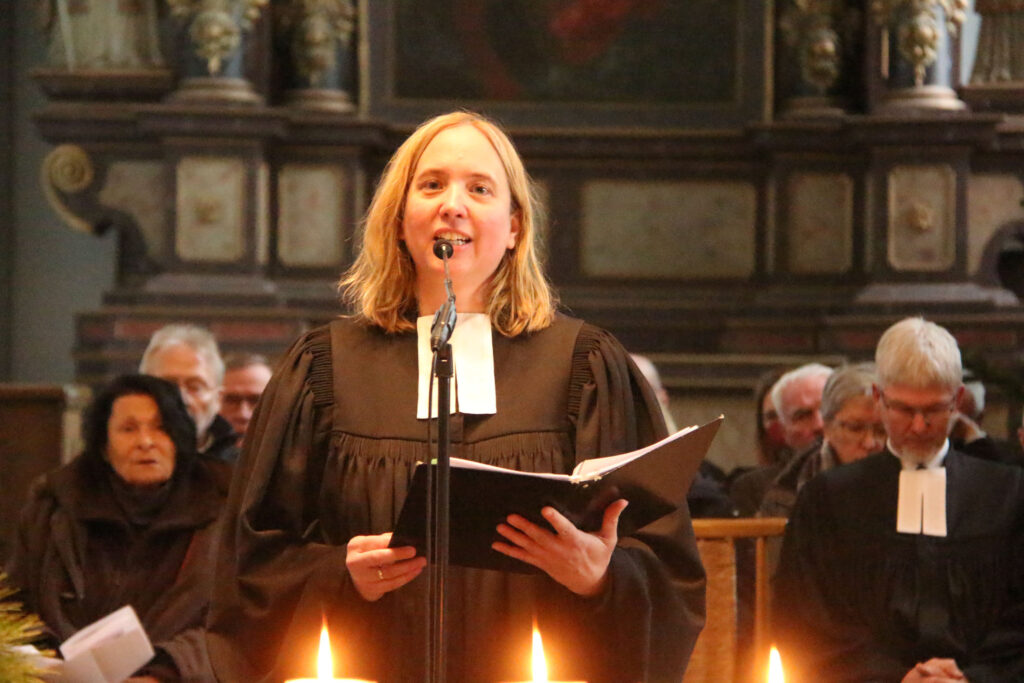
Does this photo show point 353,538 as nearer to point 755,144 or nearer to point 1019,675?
point 1019,675

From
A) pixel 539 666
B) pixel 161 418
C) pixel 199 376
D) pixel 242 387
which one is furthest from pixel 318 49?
pixel 539 666

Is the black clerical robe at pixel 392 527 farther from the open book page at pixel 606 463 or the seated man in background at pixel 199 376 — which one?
the seated man in background at pixel 199 376

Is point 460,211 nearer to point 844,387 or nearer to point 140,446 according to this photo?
point 140,446

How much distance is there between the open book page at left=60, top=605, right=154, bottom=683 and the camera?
451 cm

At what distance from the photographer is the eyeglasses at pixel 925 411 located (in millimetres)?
4660

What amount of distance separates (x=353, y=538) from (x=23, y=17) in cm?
919

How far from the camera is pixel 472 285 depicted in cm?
322

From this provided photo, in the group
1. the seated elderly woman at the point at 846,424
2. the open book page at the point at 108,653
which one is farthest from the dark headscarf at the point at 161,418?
the seated elderly woman at the point at 846,424

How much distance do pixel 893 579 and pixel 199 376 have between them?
312 centimetres

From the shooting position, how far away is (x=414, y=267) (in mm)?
3318

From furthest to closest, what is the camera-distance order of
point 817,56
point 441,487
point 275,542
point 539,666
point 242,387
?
1. point 817,56
2. point 242,387
3. point 275,542
4. point 441,487
5. point 539,666

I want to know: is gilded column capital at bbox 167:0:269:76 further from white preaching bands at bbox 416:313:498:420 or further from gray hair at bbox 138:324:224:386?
white preaching bands at bbox 416:313:498:420

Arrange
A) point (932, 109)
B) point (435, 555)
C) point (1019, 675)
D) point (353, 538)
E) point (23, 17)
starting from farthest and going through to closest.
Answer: point (23, 17) < point (932, 109) < point (1019, 675) < point (353, 538) < point (435, 555)

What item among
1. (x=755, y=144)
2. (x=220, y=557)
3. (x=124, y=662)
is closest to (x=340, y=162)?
(x=755, y=144)
